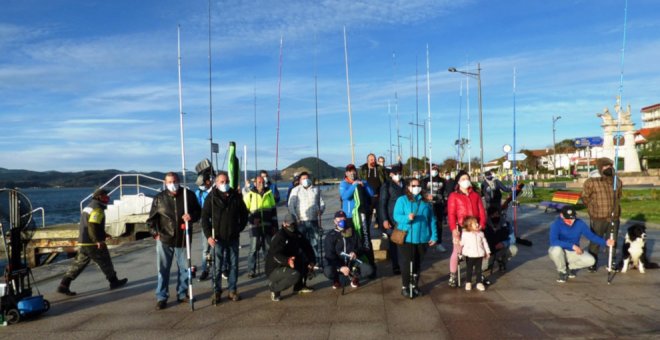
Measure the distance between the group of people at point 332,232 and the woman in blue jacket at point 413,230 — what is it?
0.02 meters

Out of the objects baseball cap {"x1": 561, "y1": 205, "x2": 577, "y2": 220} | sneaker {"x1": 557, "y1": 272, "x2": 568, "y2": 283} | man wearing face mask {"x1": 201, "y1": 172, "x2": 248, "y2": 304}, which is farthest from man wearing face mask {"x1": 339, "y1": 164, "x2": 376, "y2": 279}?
baseball cap {"x1": 561, "y1": 205, "x2": 577, "y2": 220}

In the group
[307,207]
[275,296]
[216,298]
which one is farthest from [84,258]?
[307,207]

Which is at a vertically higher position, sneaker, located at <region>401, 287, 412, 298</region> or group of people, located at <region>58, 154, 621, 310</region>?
group of people, located at <region>58, 154, 621, 310</region>

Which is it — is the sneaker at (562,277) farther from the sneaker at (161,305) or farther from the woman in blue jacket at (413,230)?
the sneaker at (161,305)

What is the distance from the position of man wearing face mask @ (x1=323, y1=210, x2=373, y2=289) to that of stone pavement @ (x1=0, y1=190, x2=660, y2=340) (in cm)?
26

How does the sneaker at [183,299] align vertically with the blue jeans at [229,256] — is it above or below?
below

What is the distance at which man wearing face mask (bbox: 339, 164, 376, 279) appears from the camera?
8883 mm

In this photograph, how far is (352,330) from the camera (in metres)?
5.93

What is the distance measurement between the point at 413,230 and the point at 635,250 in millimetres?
4566

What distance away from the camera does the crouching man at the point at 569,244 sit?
823cm

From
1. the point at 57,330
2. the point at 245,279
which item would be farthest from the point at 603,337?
the point at 57,330

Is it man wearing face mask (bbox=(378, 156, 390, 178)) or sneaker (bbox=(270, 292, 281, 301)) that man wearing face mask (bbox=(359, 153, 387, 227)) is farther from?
sneaker (bbox=(270, 292, 281, 301))

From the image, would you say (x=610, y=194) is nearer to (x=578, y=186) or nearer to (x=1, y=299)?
(x=1, y=299)

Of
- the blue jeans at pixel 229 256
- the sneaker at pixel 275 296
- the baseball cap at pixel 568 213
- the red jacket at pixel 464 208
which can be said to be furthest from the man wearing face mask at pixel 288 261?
the baseball cap at pixel 568 213
